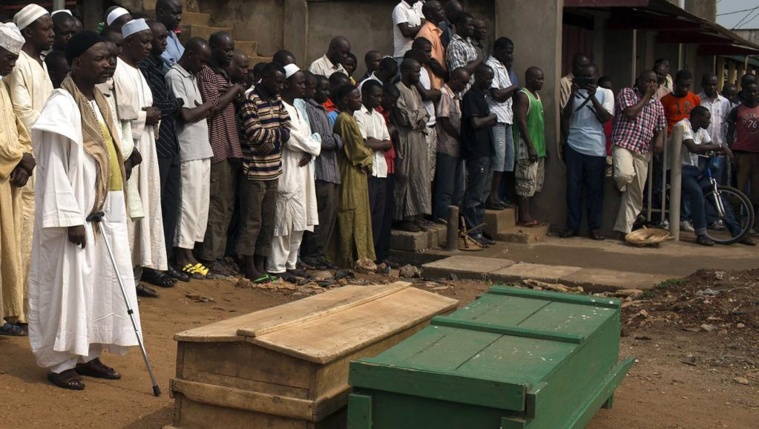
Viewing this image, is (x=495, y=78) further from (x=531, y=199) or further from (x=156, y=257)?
(x=156, y=257)

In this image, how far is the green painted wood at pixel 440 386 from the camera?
13.3 feet

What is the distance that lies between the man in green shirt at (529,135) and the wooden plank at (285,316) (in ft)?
21.5

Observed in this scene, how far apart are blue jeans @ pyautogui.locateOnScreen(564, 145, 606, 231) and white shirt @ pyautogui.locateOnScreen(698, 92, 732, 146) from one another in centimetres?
259

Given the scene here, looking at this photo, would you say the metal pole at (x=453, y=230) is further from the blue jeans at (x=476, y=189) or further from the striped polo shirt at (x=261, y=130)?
the striped polo shirt at (x=261, y=130)

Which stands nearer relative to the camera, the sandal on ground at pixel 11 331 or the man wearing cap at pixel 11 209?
the man wearing cap at pixel 11 209

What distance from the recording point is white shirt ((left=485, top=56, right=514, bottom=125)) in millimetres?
12102

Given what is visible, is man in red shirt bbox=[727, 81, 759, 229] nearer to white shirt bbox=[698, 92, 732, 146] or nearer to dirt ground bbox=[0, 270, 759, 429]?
white shirt bbox=[698, 92, 732, 146]

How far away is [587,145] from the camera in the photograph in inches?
492

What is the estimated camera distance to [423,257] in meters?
11.5

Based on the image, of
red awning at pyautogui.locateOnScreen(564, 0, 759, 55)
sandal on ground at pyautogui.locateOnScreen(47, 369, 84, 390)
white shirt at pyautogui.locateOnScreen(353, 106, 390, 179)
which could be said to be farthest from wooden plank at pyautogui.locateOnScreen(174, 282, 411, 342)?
red awning at pyautogui.locateOnScreen(564, 0, 759, 55)

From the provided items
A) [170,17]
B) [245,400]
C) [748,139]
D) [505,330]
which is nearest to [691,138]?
[748,139]

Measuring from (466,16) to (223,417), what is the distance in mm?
8069

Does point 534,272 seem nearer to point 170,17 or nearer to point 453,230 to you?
point 453,230

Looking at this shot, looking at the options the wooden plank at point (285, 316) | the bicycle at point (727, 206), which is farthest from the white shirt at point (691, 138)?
the wooden plank at point (285, 316)
